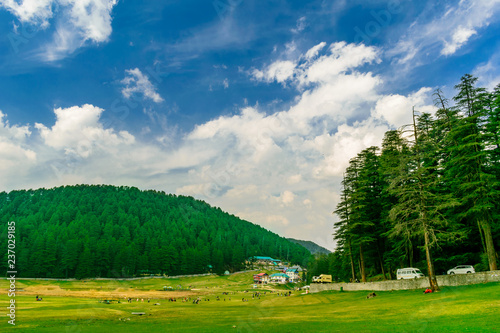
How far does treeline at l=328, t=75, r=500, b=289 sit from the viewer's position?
33.8 m

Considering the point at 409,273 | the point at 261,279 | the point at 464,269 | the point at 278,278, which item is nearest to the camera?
the point at 464,269

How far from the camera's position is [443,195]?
34969mm

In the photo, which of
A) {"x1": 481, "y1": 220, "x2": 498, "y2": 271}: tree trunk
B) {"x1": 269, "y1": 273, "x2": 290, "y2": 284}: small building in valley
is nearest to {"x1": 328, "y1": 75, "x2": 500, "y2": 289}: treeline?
{"x1": 481, "y1": 220, "x2": 498, "y2": 271}: tree trunk

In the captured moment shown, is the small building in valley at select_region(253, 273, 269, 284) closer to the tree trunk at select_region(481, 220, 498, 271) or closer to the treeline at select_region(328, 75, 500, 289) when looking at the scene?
the treeline at select_region(328, 75, 500, 289)

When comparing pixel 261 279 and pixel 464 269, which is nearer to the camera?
pixel 464 269

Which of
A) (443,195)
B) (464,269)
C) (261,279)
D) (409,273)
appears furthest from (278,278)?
(443,195)

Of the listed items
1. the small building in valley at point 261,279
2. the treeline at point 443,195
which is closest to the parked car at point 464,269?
the treeline at point 443,195

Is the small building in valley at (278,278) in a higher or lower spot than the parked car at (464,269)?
lower

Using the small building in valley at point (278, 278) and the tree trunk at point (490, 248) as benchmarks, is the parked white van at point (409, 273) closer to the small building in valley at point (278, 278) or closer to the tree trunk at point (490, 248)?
the tree trunk at point (490, 248)

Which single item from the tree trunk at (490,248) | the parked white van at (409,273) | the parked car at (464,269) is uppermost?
the tree trunk at (490,248)

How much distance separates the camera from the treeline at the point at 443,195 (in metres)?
33.8

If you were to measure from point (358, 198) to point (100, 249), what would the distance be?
4691 inches

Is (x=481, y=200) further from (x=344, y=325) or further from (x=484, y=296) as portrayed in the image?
(x=344, y=325)

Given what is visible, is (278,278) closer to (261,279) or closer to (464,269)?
(261,279)
